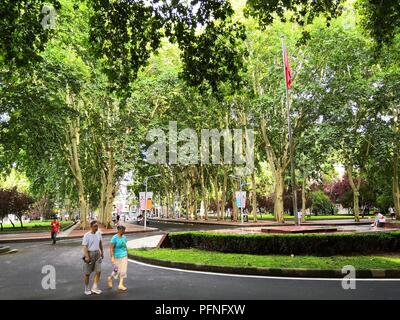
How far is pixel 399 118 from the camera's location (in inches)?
1260

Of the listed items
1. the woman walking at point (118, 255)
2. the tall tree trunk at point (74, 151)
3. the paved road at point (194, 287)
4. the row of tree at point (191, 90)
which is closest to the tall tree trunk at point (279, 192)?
the row of tree at point (191, 90)

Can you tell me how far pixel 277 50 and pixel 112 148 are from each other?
1521 centimetres

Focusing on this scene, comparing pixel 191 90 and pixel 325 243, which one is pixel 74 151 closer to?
pixel 191 90

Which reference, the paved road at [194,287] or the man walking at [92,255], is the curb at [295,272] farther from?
the man walking at [92,255]

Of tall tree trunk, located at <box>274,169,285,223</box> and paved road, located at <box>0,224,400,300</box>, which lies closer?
paved road, located at <box>0,224,400,300</box>

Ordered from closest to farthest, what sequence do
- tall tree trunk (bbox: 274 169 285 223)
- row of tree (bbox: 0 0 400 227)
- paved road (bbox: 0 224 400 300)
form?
paved road (bbox: 0 224 400 300) < row of tree (bbox: 0 0 400 227) < tall tree trunk (bbox: 274 169 285 223)

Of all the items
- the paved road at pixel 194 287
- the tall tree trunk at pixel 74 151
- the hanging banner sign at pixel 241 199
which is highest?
the tall tree trunk at pixel 74 151

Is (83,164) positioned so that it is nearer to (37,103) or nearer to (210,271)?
(37,103)

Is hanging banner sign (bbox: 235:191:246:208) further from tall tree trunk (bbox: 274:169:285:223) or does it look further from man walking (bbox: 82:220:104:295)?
man walking (bbox: 82:220:104:295)

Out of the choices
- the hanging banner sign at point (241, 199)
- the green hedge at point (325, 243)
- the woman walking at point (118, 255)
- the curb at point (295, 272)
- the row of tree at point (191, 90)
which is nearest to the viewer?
the woman walking at point (118, 255)

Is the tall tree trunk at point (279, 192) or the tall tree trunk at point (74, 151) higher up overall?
the tall tree trunk at point (74, 151)

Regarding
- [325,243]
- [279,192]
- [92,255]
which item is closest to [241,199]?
[279,192]

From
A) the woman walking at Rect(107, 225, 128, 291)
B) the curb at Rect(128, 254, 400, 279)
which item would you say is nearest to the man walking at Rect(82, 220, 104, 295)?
the woman walking at Rect(107, 225, 128, 291)

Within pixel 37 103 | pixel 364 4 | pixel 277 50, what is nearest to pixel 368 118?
pixel 277 50
